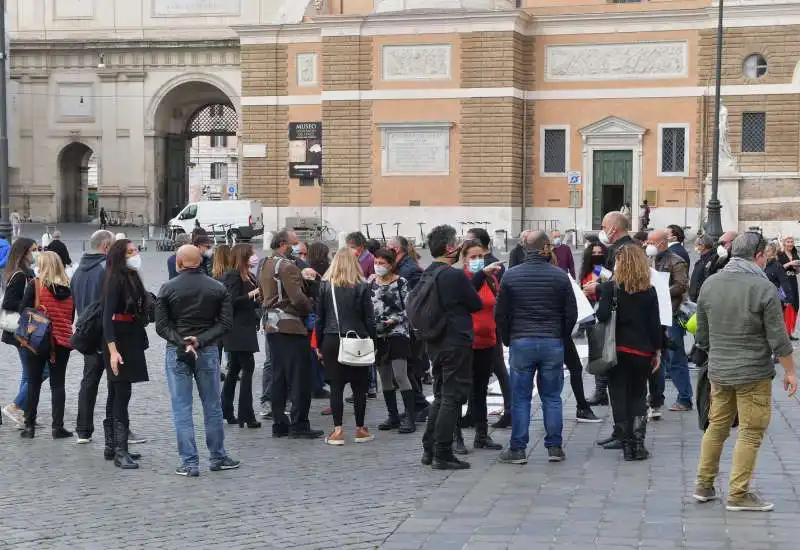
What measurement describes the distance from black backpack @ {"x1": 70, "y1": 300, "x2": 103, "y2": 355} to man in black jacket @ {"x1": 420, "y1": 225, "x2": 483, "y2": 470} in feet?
8.65

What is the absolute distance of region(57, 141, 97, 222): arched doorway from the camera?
2394 inches

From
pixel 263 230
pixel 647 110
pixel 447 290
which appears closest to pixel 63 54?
pixel 263 230

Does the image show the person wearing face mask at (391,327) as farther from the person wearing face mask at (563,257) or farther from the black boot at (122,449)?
the person wearing face mask at (563,257)

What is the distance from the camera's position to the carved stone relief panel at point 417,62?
47.2 m

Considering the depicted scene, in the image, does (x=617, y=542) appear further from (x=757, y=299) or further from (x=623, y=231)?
(x=623, y=231)

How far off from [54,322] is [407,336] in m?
3.08

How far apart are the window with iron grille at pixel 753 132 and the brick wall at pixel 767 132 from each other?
0.49ft

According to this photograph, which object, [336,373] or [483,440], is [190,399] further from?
[483,440]

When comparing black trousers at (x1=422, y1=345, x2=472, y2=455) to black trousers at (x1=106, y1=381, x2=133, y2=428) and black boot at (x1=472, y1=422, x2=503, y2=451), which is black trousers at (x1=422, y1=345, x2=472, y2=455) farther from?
black trousers at (x1=106, y1=381, x2=133, y2=428)

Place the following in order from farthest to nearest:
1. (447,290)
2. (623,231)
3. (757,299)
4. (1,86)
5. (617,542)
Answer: (1,86), (623,231), (447,290), (757,299), (617,542)

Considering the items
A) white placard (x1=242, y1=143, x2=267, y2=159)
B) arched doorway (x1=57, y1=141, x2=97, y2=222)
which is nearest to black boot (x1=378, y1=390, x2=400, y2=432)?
white placard (x1=242, y1=143, x2=267, y2=159)

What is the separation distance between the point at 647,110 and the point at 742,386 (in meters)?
38.7

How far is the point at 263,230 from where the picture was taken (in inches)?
1945

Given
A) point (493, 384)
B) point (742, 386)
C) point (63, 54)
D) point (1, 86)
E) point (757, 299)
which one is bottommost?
point (493, 384)
